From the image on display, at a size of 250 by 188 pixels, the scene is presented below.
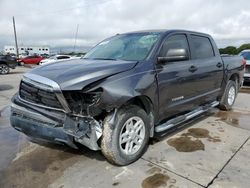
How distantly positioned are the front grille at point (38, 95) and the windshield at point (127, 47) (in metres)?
1.24

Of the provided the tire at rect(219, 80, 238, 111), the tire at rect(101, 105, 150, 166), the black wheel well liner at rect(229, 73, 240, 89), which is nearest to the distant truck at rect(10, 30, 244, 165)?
the tire at rect(101, 105, 150, 166)

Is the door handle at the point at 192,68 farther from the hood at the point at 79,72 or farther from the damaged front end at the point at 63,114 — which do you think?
the damaged front end at the point at 63,114

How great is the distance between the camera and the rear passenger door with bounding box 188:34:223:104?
4.60 m

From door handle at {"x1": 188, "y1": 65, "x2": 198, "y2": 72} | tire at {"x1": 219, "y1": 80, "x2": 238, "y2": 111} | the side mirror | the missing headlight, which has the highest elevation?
the side mirror

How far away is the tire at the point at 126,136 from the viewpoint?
10.1 ft

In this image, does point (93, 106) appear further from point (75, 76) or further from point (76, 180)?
point (76, 180)

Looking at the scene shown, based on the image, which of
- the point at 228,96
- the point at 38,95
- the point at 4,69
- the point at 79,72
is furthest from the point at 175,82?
the point at 4,69

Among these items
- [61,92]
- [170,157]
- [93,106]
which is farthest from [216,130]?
[61,92]

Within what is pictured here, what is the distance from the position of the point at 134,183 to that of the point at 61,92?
1343 mm

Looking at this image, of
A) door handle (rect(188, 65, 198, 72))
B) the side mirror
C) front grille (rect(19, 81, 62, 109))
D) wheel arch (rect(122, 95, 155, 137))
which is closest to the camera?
front grille (rect(19, 81, 62, 109))

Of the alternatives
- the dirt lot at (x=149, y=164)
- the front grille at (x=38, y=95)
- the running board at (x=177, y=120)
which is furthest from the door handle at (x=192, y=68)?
the front grille at (x=38, y=95)

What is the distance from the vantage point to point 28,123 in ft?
10.8

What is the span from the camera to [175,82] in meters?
3.95

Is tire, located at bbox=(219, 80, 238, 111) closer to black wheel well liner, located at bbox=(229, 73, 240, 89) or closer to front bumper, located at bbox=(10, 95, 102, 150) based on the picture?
black wheel well liner, located at bbox=(229, 73, 240, 89)
